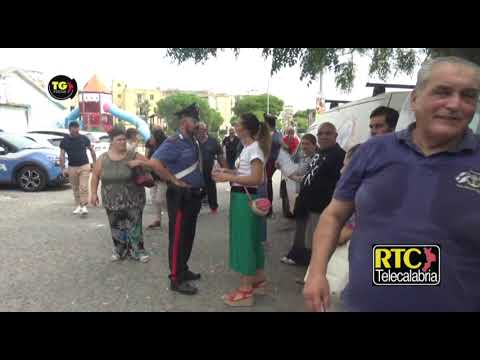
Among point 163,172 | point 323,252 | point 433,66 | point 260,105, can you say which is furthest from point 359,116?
point 260,105

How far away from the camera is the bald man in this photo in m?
4.06

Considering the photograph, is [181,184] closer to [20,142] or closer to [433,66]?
[433,66]

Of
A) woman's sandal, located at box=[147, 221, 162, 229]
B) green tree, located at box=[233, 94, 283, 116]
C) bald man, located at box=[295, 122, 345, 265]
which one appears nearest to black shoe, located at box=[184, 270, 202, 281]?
bald man, located at box=[295, 122, 345, 265]

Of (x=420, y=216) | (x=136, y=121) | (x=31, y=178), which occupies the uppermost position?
(x=136, y=121)

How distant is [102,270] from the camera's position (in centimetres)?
472

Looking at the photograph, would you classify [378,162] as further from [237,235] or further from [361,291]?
[237,235]

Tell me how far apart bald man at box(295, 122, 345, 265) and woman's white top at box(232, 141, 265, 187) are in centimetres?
80

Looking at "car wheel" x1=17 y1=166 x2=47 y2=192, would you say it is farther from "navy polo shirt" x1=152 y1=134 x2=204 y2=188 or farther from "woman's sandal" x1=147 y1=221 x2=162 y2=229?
"navy polo shirt" x1=152 y1=134 x2=204 y2=188

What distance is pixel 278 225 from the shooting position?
7.11m

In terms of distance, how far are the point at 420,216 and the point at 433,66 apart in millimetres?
557

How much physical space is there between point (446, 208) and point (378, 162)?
0.28m

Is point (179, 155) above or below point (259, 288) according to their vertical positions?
above

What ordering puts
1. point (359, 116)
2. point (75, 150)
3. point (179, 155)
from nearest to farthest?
1. point (179, 155)
2. point (359, 116)
3. point (75, 150)

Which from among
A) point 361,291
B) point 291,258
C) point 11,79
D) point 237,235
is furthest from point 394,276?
point 11,79
